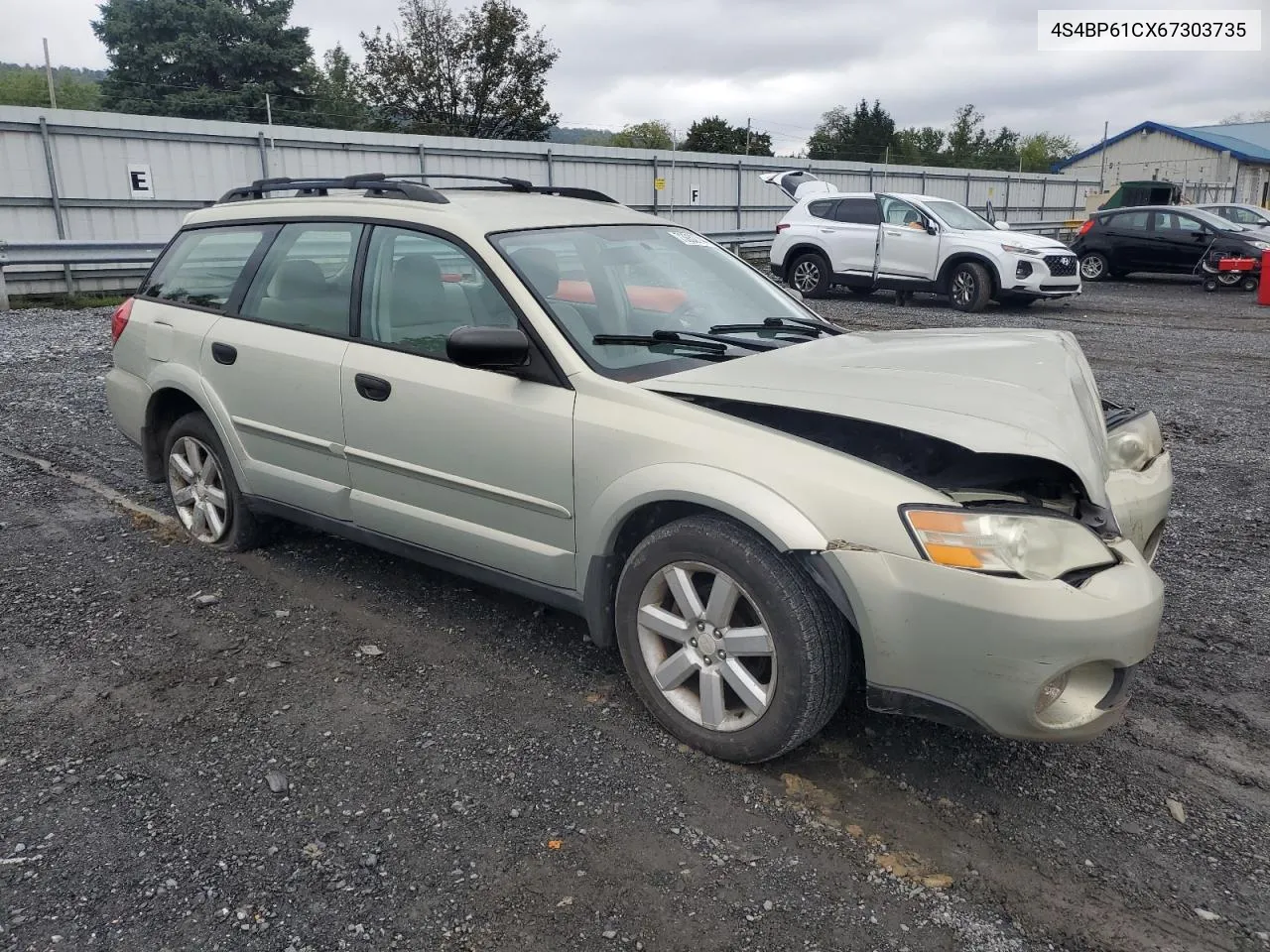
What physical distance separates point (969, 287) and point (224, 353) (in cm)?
1289

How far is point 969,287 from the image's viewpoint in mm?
15133

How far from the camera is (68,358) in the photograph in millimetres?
10094

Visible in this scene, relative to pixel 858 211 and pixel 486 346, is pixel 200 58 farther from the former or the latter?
pixel 486 346

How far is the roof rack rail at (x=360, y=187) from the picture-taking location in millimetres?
4066

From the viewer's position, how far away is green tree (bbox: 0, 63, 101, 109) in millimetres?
62650

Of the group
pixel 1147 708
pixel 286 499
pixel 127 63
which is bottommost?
pixel 1147 708

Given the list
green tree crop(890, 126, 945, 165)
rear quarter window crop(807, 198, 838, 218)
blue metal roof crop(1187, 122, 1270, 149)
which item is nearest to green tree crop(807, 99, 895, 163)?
green tree crop(890, 126, 945, 165)

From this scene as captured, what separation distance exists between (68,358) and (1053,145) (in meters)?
112

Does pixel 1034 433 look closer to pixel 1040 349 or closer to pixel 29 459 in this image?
pixel 1040 349

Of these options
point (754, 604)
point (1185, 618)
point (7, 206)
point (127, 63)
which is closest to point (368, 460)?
point (754, 604)

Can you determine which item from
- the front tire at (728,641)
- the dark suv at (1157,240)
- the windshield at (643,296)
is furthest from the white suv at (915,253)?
the front tire at (728,641)

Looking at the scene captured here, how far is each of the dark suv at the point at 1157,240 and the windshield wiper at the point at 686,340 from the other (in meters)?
18.3

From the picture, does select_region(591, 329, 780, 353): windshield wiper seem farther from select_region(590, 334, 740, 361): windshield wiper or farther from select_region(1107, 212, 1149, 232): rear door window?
select_region(1107, 212, 1149, 232): rear door window

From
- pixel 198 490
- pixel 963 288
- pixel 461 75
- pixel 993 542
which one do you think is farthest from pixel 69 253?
pixel 461 75
